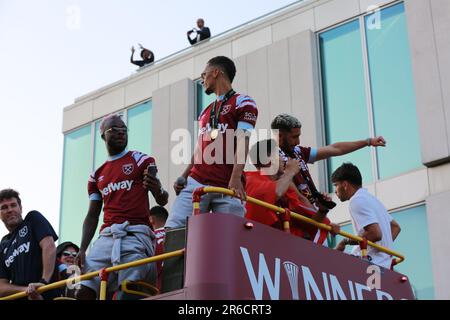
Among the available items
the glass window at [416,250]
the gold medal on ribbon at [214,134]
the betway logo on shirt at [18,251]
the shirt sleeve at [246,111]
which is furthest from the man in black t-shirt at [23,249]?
the glass window at [416,250]

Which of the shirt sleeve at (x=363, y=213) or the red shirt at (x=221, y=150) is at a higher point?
the red shirt at (x=221, y=150)

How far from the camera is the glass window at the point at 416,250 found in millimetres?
15602

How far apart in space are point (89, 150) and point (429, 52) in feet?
31.7

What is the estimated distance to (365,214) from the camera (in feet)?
32.0

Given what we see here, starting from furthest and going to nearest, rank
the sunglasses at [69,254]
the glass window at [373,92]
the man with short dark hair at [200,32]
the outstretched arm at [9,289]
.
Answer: the man with short dark hair at [200,32]
the glass window at [373,92]
the sunglasses at [69,254]
the outstretched arm at [9,289]

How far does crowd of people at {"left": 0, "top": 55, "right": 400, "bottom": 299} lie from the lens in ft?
28.7

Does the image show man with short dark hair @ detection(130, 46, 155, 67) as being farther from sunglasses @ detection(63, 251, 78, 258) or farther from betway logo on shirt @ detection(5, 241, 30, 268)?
betway logo on shirt @ detection(5, 241, 30, 268)

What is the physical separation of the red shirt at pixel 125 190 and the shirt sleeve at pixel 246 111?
3.73 ft

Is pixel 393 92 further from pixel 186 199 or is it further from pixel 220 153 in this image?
pixel 186 199

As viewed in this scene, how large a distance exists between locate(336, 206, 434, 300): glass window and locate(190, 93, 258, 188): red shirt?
276 inches

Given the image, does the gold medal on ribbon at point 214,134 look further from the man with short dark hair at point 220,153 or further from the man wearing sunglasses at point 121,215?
the man wearing sunglasses at point 121,215

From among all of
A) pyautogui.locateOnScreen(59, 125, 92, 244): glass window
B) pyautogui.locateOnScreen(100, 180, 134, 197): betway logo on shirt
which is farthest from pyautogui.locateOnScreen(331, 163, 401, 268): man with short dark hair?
pyautogui.locateOnScreen(59, 125, 92, 244): glass window
